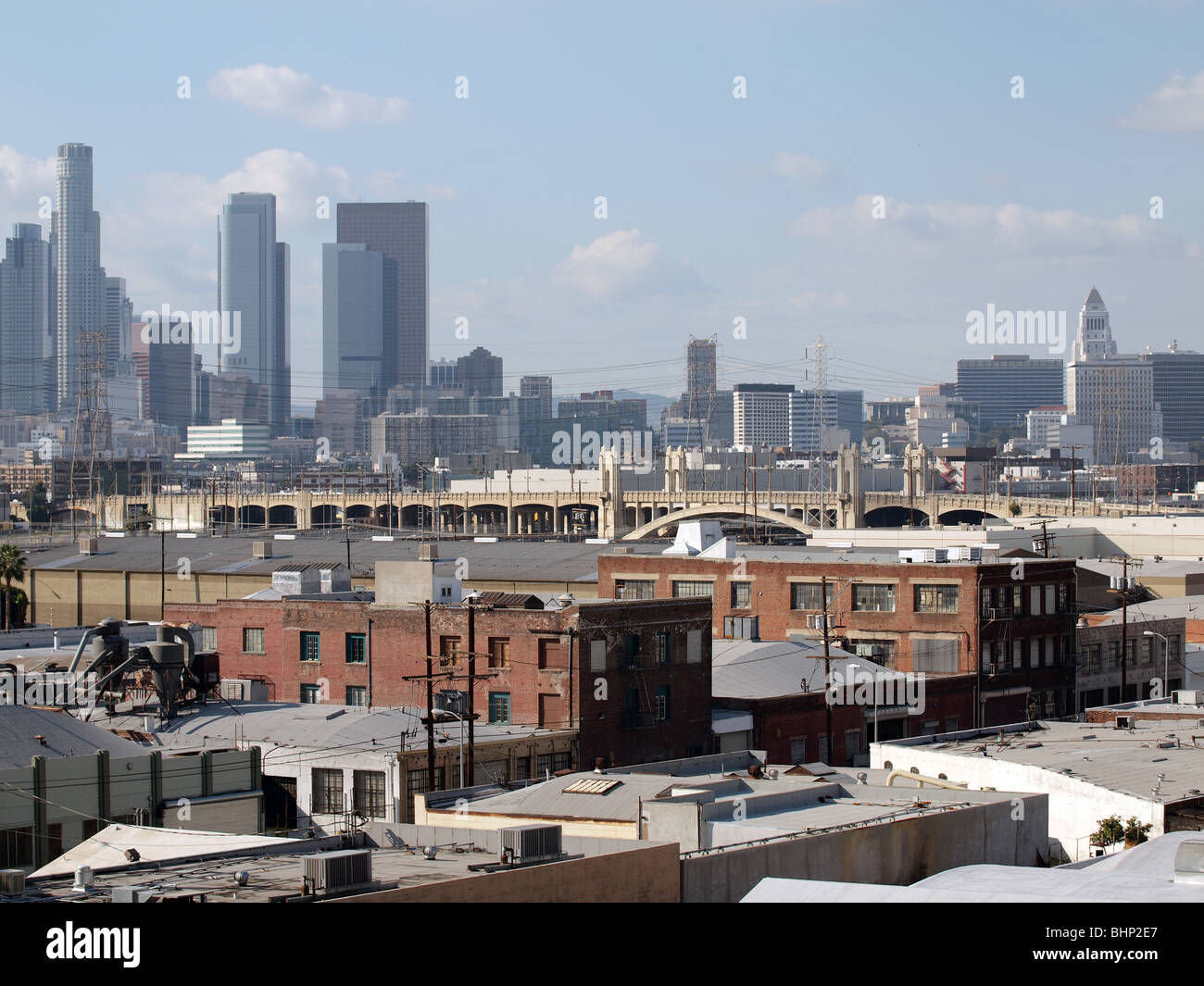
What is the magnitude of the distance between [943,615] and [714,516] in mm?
112074

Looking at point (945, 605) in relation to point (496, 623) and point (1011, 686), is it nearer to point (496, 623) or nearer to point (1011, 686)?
point (1011, 686)

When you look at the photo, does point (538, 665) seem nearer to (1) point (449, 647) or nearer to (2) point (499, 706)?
(2) point (499, 706)

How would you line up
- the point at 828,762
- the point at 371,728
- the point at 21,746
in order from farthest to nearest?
1. the point at 828,762
2. the point at 371,728
3. the point at 21,746

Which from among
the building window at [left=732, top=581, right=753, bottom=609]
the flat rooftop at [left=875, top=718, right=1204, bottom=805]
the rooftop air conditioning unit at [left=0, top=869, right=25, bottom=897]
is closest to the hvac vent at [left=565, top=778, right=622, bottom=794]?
the flat rooftop at [left=875, top=718, right=1204, bottom=805]

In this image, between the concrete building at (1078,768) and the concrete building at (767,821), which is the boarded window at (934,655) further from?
the concrete building at (767,821)

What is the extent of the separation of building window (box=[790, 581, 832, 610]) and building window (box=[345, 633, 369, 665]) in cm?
1713

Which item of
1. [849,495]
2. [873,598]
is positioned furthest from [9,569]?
[849,495]

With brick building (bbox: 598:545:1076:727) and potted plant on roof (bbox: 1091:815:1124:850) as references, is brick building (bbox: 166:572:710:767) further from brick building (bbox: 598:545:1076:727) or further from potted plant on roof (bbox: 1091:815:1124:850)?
potted plant on roof (bbox: 1091:815:1124:850)

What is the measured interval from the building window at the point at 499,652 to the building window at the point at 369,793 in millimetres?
6108

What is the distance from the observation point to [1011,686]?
53.4 m

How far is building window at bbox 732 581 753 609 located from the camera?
57.8m
